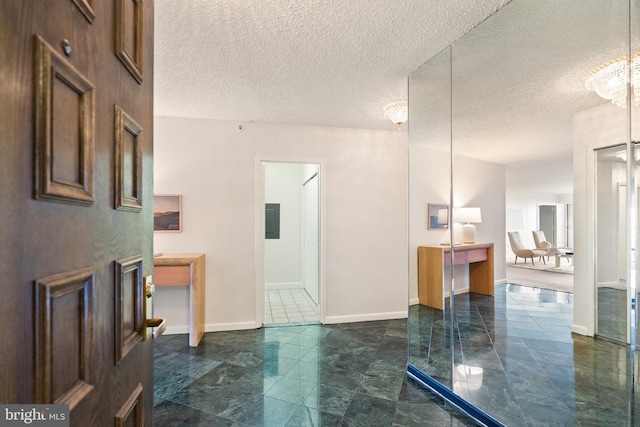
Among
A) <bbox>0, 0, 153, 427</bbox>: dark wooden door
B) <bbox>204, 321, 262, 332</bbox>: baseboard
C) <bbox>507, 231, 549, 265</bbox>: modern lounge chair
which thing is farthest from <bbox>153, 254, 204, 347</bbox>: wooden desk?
<bbox>507, 231, 549, 265</bbox>: modern lounge chair

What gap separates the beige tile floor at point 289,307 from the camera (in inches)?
156

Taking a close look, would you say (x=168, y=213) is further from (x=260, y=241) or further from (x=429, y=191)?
(x=429, y=191)

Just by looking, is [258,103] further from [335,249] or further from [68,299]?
[68,299]

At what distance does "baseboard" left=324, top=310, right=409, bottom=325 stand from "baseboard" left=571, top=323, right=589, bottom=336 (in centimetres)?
246

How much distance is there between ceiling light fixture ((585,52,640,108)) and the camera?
4.38 feet

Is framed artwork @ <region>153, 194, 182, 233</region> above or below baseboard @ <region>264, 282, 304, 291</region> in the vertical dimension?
above

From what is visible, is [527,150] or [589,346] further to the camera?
[527,150]

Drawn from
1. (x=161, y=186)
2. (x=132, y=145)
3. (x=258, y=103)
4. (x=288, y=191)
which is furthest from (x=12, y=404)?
(x=288, y=191)

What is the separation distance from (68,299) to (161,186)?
3.22m

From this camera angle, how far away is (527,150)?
195 cm

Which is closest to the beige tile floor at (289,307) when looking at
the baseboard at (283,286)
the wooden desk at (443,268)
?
the baseboard at (283,286)

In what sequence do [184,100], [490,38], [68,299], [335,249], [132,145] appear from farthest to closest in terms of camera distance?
[335,249] → [184,100] → [490,38] → [132,145] → [68,299]

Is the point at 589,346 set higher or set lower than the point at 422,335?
higher

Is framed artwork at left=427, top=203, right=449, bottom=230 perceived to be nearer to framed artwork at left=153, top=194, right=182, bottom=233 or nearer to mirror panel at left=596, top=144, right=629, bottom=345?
mirror panel at left=596, top=144, right=629, bottom=345
